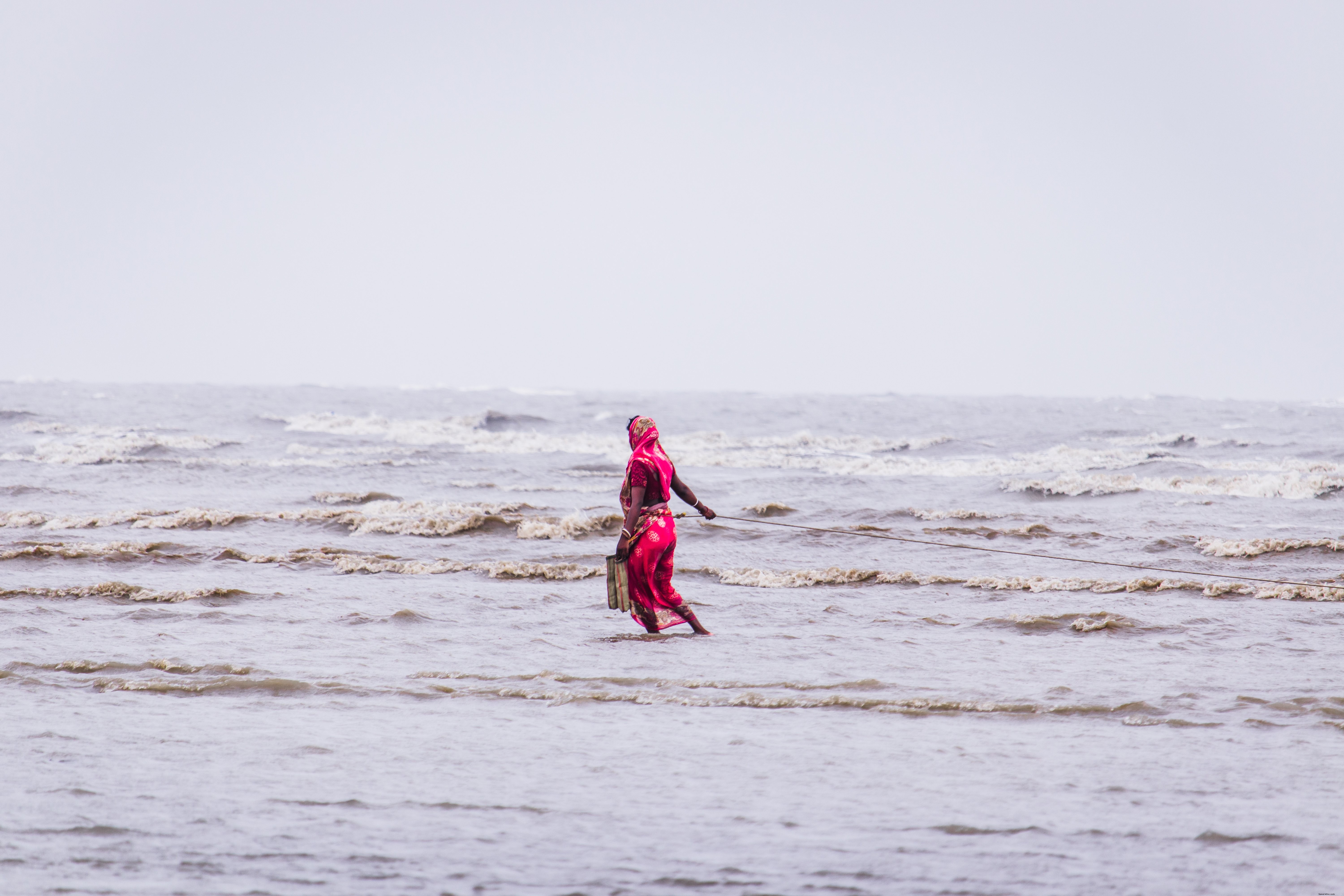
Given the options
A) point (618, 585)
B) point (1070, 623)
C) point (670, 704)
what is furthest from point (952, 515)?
point (670, 704)

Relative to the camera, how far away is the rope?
10.2 metres

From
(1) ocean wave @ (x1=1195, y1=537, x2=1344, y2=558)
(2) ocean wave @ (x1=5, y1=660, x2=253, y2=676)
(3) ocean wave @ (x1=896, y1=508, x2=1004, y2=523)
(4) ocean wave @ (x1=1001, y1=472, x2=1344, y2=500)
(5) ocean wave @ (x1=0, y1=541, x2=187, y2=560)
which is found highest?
(4) ocean wave @ (x1=1001, y1=472, x2=1344, y2=500)

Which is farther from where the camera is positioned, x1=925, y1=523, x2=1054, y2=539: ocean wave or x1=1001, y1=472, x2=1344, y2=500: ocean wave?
x1=1001, y1=472, x2=1344, y2=500: ocean wave

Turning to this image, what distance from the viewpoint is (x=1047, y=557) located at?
1015 cm

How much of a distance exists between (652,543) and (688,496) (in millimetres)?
670

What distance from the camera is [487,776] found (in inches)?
190

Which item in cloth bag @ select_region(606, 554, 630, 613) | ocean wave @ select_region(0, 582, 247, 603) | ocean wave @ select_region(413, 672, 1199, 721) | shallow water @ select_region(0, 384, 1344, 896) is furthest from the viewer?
ocean wave @ select_region(0, 582, 247, 603)

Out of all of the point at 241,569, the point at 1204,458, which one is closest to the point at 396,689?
the point at 241,569

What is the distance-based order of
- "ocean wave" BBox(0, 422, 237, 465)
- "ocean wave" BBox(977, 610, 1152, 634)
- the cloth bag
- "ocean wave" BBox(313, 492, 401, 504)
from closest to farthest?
the cloth bag
"ocean wave" BBox(977, 610, 1152, 634)
"ocean wave" BBox(313, 492, 401, 504)
"ocean wave" BBox(0, 422, 237, 465)

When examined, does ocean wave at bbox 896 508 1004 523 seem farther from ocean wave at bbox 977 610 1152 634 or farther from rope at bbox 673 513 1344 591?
ocean wave at bbox 977 610 1152 634

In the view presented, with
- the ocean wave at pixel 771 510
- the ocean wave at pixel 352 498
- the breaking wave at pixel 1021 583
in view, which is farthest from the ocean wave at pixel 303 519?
the breaking wave at pixel 1021 583

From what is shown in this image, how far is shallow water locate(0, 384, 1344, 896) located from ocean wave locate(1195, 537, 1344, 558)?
0.05 m

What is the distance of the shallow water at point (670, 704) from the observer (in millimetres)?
3949

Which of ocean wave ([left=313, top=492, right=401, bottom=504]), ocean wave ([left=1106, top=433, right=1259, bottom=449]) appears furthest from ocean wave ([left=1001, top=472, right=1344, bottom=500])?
ocean wave ([left=313, top=492, right=401, bottom=504])
